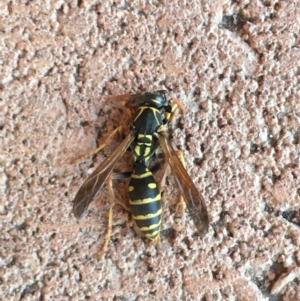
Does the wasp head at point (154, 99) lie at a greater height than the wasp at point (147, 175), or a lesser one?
greater

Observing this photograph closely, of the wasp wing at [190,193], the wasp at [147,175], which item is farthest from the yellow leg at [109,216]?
the wasp wing at [190,193]

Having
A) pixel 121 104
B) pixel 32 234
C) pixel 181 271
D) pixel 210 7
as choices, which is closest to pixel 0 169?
pixel 32 234

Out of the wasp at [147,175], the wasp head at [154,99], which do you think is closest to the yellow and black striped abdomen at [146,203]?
the wasp at [147,175]

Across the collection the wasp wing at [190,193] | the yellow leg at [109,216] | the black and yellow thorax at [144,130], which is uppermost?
the black and yellow thorax at [144,130]

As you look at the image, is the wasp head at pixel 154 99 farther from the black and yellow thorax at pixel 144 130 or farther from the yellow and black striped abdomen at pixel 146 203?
the yellow and black striped abdomen at pixel 146 203

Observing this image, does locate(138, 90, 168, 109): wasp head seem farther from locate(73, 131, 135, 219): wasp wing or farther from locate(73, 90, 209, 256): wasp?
locate(73, 131, 135, 219): wasp wing

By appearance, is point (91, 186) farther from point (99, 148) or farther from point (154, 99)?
point (154, 99)

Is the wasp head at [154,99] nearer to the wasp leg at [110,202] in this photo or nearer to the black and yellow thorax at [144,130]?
the black and yellow thorax at [144,130]

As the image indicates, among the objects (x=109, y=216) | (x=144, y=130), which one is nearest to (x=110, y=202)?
(x=109, y=216)
